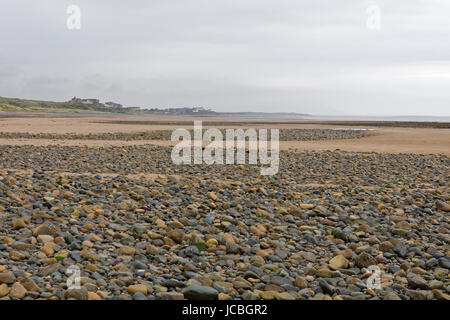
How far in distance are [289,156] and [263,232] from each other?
1386 cm

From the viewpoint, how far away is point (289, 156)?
→ 21703 mm

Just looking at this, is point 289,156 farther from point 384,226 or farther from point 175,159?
point 384,226
